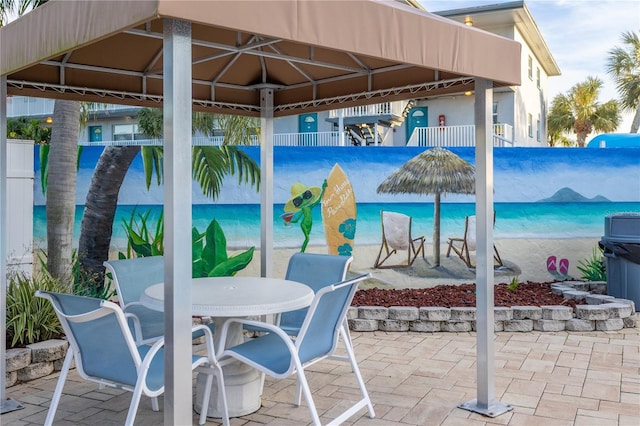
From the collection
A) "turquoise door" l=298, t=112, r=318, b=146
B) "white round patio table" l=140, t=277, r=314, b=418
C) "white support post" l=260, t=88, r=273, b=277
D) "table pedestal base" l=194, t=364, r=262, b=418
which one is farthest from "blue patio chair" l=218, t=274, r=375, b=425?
"turquoise door" l=298, t=112, r=318, b=146

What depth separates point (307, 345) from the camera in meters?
3.40

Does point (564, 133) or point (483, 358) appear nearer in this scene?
point (483, 358)

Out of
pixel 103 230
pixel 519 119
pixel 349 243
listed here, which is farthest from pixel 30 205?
pixel 519 119

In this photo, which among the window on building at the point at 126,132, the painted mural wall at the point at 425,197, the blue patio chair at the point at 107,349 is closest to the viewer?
the blue patio chair at the point at 107,349

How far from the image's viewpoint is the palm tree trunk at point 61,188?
5.90 meters

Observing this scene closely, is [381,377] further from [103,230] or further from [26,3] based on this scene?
[26,3]

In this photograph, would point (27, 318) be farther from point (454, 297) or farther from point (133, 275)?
point (454, 297)

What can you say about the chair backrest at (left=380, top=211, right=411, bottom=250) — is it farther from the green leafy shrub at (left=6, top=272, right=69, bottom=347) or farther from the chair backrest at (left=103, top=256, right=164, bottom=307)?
the green leafy shrub at (left=6, top=272, right=69, bottom=347)

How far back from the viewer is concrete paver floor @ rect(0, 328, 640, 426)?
375 centimetres

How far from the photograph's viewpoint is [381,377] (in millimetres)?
4625

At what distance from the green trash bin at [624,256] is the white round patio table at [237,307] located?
183 inches

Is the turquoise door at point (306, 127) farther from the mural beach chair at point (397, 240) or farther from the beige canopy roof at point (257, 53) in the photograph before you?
the beige canopy roof at point (257, 53)

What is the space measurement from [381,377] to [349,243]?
2.91m

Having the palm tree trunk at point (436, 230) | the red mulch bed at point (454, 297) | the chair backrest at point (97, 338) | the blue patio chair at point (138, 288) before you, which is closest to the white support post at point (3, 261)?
the blue patio chair at point (138, 288)
